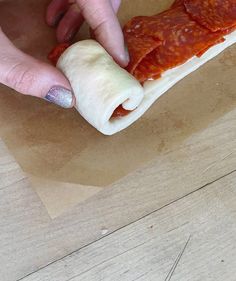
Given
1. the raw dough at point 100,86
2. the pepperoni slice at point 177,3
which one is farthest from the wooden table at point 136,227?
the pepperoni slice at point 177,3

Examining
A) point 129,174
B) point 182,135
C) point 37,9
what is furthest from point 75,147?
point 37,9

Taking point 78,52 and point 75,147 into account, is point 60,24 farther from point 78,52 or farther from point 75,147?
point 75,147

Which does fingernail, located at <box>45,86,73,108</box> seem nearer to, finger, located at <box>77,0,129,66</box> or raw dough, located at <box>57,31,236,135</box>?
raw dough, located at <box>57,31,236,135</box>

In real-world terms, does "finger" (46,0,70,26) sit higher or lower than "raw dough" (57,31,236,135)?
higher

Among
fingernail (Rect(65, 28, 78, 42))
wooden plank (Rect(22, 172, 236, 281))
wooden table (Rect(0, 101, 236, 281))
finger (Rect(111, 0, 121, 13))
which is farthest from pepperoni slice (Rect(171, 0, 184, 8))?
wooden plank (Rect(22, 172, 236, 281))

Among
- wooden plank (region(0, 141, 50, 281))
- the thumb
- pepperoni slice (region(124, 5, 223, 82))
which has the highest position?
the thumb

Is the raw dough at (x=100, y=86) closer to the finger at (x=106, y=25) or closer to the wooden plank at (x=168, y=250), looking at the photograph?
the finger at (x=106, y=25)
